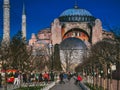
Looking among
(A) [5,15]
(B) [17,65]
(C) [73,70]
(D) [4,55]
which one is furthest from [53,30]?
(D) [4,55]

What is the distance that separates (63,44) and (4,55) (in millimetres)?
100608

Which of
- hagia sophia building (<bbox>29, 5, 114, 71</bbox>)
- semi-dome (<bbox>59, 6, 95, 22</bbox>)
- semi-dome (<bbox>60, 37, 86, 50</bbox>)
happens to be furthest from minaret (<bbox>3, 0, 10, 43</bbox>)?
semi-dome (<bbox>59, 6, 95, 22</bbox>)

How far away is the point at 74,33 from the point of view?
127m

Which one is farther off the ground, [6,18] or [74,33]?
[74,33]

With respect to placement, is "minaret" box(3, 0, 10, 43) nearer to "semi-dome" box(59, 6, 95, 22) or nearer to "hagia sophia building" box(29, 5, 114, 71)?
"hagia sophia building" box(29, 5, 114, 71)

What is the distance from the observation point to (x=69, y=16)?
126 m

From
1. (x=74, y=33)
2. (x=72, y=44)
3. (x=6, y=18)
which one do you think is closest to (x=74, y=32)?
(x=74, y=33)

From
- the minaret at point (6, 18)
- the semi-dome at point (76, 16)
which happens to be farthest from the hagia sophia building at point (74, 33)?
the minaret at point (6, 18)

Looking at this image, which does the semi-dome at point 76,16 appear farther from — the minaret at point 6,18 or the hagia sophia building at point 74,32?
the minaret at point 6,18

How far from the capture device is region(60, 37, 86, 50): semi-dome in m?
120

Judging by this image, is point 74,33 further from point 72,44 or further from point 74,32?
point 72,44

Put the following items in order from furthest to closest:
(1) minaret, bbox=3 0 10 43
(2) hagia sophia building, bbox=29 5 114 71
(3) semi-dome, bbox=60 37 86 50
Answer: (3) semi-dome, bbox=60 37 86 50
(2) hagia sophia building, bbox=29 5 114 71
(1) minaret, bbox=3 0 10 43

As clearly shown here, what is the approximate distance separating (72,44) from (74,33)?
226 inches

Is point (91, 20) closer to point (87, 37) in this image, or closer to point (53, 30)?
point (87, 37)
